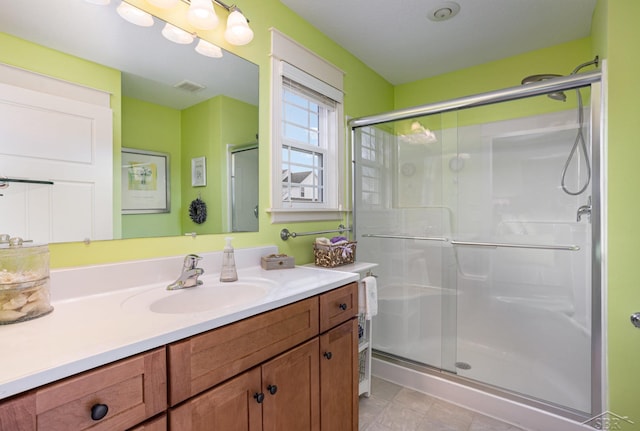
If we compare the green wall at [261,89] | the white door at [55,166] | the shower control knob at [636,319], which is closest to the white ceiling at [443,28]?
the green wall at [261,89]

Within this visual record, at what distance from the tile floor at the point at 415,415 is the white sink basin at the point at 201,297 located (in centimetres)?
106

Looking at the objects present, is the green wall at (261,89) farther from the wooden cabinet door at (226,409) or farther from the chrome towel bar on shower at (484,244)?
the wooden cabinet door at (226,409)

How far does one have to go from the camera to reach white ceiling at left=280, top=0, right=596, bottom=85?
5.98 feet

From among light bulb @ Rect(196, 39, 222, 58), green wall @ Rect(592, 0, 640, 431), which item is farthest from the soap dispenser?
green wall @ Rect(592, 0, 640, 431)

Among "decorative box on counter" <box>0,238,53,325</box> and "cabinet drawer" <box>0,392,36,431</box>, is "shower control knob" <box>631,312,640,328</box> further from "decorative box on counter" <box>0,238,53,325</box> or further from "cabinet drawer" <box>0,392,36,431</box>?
"decorative box on counter" <box>0,238,53,325</box>

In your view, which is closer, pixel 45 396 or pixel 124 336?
pixel 45 396

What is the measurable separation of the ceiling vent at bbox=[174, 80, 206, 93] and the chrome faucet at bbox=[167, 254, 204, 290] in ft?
Result: 2.44

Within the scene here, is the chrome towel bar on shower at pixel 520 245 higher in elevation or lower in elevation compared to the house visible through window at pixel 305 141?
lower

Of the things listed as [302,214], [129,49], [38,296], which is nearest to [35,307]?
[38,296]

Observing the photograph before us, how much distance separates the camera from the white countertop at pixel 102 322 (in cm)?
59

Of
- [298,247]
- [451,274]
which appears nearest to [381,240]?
[451,274]

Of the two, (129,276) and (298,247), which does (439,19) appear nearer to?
(298,247)

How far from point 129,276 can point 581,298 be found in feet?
7.72

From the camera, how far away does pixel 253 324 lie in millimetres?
940
